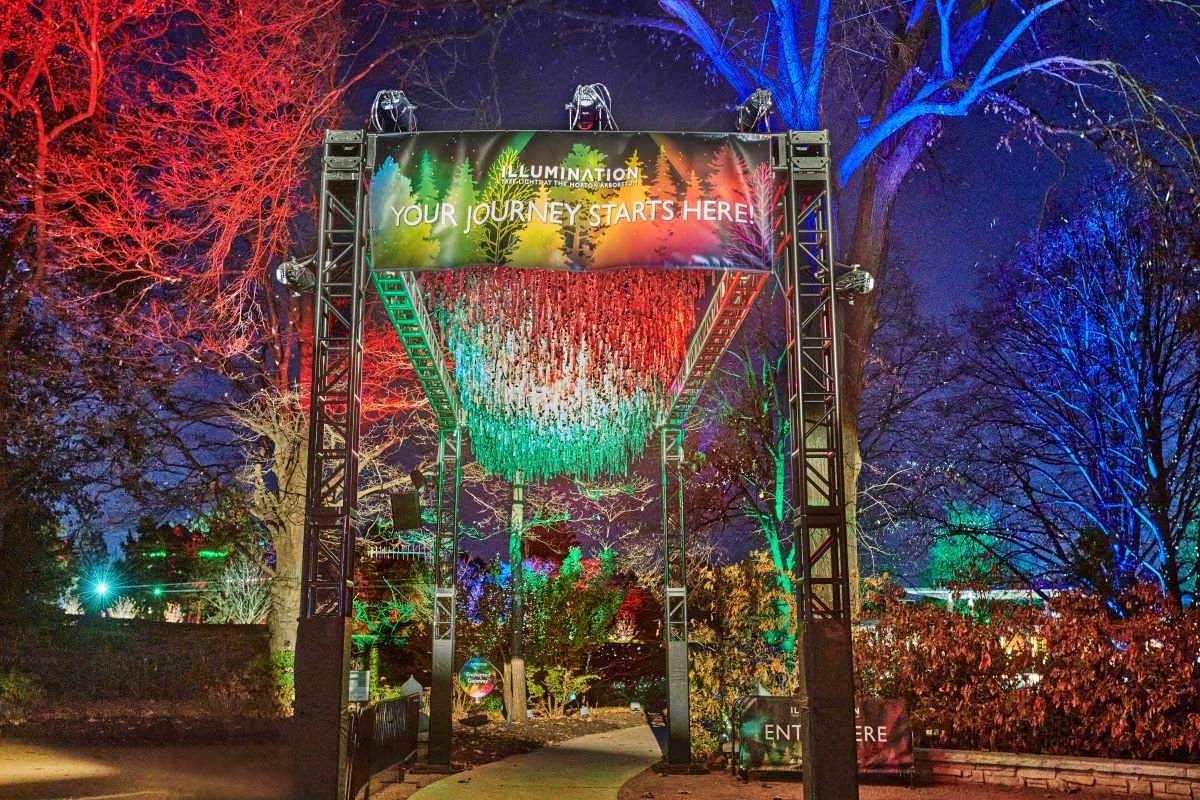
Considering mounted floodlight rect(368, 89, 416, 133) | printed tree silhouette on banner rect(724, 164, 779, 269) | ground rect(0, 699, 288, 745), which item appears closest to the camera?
printed tree silhouette on banner rect(724, 164, 779, 269)

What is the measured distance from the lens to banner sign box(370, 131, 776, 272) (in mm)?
8062

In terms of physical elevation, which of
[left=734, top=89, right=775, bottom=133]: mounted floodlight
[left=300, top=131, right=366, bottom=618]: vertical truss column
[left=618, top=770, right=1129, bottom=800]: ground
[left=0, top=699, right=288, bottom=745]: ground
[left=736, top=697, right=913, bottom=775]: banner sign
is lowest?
[left=0, top=699, right=288, bottom=745]: ground

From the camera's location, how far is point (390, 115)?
28.0 ft

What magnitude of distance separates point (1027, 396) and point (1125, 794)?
11709 millimetres

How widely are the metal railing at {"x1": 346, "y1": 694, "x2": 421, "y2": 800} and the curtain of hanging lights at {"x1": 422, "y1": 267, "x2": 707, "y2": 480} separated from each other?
13.8 feet

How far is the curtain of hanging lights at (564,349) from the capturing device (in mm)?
10625

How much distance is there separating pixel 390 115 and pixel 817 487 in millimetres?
4894

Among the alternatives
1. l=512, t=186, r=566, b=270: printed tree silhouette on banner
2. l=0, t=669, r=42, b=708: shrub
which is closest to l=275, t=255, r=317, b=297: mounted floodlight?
l=512, t=186, r=566, b=270: printed tree silhouette on banner

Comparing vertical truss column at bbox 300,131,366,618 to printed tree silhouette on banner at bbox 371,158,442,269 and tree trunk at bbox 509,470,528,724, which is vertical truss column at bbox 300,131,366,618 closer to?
printed tree silhouette on banner at bbox 371,158,442,269

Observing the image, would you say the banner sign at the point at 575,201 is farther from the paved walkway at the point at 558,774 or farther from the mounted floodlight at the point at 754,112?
the paved walkway at the point at 558,774

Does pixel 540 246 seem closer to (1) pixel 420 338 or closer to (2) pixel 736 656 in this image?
(1) pixel 420 338

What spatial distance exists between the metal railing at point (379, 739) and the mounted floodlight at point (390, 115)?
514cm

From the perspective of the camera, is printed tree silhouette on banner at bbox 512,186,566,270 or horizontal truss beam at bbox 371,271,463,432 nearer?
printed tree silhouette on banner at bbox 512,186,566,270

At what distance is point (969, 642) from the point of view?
11.7 metres
